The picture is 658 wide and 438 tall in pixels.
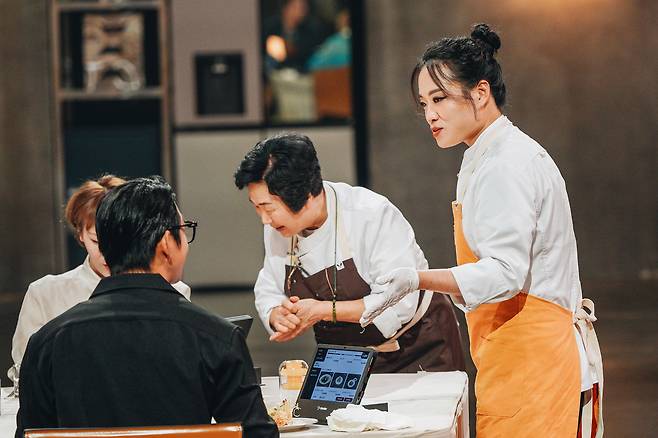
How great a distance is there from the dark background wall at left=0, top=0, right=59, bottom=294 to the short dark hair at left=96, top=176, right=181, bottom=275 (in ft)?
28.0

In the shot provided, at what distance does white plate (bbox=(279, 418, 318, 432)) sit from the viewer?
251 cm

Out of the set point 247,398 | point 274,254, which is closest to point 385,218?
point 274,254

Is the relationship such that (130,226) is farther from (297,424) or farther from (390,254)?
(390,254)

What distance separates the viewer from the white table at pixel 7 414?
268cm

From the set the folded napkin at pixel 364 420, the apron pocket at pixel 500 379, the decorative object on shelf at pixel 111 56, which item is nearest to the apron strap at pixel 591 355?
the apron pocket at pixel 500 379

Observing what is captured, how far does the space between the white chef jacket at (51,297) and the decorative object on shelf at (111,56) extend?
6932mm

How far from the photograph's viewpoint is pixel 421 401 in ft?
9.19

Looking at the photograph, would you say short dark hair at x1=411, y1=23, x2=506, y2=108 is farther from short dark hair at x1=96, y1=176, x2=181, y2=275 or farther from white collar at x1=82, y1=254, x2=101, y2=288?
white collar at x1=82, y1=254, x2=101, y2=288

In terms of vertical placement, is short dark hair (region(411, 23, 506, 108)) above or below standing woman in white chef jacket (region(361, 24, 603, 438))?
above

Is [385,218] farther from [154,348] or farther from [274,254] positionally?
[154,348]

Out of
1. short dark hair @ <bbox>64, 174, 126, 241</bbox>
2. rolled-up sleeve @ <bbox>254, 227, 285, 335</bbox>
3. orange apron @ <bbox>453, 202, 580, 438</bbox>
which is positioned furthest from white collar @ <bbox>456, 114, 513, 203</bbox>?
short dark hair @ <bbox>64, 174, 126, 241</bbox>

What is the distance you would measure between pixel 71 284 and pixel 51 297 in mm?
74

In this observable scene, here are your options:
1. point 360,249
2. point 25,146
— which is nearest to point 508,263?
point 360,249

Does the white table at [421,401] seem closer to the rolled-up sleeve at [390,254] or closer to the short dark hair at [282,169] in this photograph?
the rolled-up sleeve at [390,254]
